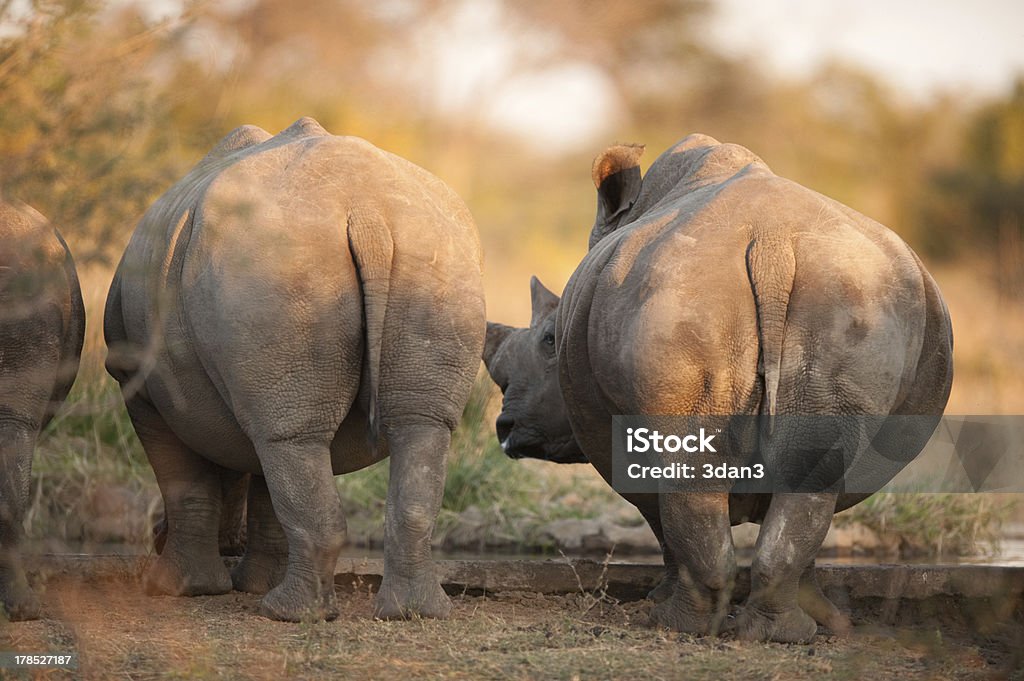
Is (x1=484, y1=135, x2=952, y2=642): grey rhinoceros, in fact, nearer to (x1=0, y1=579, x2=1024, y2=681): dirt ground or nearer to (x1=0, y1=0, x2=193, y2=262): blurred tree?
(x1=0, y1=579, x2=1024, y2=681): dirt ground

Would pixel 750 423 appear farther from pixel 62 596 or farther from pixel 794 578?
pixel 62 596

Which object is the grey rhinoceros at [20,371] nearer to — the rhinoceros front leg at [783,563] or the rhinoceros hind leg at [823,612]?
the rhinoceros front leg at [783,563]

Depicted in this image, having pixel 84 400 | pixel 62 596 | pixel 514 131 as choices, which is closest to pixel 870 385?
pixel 62 596

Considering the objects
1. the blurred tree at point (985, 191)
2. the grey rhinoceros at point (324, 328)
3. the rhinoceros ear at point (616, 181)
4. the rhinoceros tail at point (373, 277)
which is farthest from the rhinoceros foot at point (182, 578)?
the blurred tree at point (985, 191)

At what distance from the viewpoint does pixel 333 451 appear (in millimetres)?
5508

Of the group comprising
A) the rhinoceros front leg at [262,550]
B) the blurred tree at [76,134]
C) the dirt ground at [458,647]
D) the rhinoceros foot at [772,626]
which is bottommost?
the dirt ground at [458,647]

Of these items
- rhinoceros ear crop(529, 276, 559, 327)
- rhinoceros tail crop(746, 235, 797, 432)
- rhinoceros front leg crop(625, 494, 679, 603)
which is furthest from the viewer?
rhinoceros ear crop(529, 276, 559, 327)

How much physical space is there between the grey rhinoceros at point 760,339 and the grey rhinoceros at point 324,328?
0.60m

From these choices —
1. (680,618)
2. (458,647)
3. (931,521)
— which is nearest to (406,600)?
(458,647)

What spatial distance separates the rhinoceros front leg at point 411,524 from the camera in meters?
5.05

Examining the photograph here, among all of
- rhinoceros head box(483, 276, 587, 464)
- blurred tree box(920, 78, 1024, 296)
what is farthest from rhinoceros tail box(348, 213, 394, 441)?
blurred tree box(920, 78, 1024, 296)

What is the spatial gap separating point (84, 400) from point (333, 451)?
3.14 metres

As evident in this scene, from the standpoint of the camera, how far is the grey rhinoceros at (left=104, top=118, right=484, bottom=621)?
4984 millimetres

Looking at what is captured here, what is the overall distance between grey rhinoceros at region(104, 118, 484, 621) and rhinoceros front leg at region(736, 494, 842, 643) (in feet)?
3.45
